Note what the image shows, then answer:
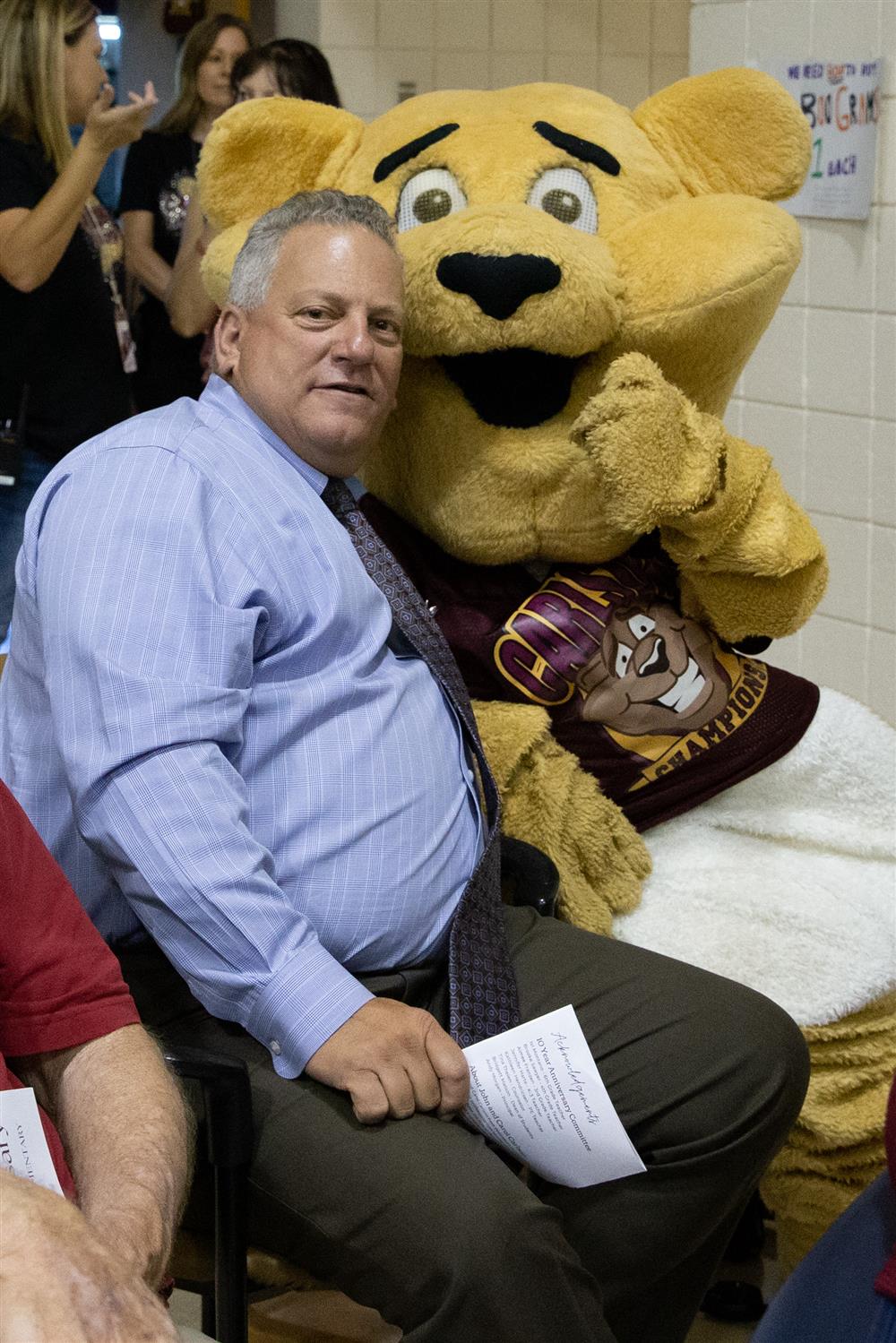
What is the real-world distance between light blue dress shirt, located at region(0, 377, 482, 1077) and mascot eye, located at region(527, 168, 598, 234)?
0.44 metres

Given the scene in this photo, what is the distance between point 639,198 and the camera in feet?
6.23

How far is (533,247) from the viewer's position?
5.65 ft

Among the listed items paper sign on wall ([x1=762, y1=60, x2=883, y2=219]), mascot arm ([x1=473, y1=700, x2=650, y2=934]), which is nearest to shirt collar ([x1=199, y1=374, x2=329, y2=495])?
mascot arm ([x1=473, y1=700, x2=650, y2=934])

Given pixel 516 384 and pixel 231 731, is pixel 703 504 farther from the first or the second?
pixel 231 731

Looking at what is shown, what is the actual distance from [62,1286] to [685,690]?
1.15 m

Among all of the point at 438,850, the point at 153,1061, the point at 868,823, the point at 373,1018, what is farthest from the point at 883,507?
the point at 153,1061

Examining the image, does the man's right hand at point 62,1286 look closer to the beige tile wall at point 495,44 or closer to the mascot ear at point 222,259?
the mascot ear at point 222,259

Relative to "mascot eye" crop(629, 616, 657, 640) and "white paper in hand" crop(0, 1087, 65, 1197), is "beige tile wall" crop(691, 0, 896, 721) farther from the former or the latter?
"white paper in hand" crop(0, 1087, 65, 1197)

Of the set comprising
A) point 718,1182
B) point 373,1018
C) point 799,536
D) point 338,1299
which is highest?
point 799,536

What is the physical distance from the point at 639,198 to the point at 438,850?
0.84 meters

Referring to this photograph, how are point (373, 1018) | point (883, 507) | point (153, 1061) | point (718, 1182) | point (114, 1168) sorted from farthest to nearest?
point (883, 507)
point (718, 1182)
point (373, 1018)
point (153, 1061)
point (114, 1168)

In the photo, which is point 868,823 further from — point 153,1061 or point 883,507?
point 883,507

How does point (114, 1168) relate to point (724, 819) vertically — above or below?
above

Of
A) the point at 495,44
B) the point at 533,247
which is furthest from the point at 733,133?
the point at 495,44
